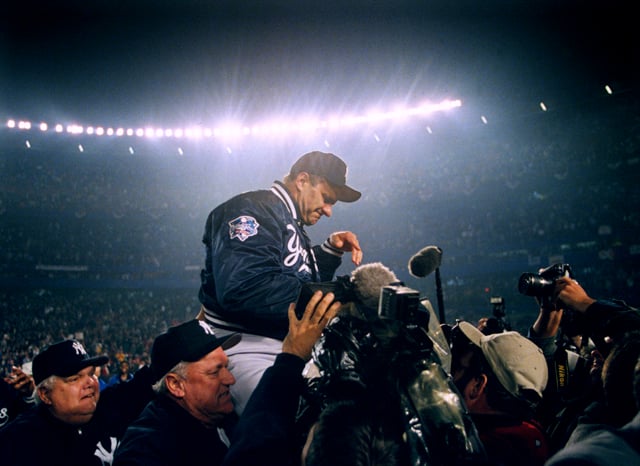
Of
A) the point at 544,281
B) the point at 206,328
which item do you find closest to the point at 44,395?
the point at 206,328

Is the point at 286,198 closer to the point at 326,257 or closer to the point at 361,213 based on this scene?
the point at 326,257

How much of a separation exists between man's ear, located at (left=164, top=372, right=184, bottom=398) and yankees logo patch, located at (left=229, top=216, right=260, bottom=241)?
906 mm

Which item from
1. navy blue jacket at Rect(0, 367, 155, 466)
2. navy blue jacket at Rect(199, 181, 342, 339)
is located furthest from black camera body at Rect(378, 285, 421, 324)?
navy blue jacket at Rect(0, 367, 155, 466)

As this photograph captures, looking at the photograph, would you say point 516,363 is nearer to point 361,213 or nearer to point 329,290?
point 329,290

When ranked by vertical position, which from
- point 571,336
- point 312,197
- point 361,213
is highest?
point 361,213

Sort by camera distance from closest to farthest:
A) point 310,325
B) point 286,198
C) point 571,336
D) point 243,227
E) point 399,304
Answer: point 399,304, point 310,325, point 243,227, point 286,198, point 571,336

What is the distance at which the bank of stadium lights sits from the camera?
970 inches

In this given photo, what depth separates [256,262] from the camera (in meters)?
2.02

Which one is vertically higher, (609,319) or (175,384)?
(609,319)

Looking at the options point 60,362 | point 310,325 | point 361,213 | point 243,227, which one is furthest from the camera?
point 361,213

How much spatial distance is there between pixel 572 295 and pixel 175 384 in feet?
7.78

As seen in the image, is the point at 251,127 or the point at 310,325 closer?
the point at 310,325

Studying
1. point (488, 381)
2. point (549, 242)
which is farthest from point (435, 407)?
point (549, 242)

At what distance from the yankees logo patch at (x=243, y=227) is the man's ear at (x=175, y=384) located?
91cm
